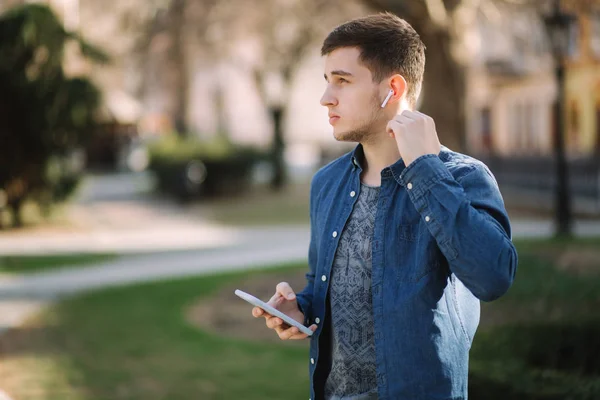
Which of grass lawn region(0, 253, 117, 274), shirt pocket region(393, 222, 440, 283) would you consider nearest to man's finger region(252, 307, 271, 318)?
shirt pocket region(393, 222, 440, 283)

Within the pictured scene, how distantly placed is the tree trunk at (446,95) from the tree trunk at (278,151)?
15.8 m

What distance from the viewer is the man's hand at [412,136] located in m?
2.40

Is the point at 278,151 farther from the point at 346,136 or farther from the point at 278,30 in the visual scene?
the point at 346,136

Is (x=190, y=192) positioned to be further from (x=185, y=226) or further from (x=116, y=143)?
(x=116, y=143)

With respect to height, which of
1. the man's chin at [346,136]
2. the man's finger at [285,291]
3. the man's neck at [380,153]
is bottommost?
the man's finger at [285,291]

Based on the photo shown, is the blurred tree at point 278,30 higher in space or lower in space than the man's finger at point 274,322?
higher

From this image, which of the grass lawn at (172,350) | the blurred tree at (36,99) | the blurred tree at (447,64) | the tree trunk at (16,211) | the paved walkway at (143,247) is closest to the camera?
the grass lawn at (172,350)

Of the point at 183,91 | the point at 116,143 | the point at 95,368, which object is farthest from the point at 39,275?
the point at 116,143

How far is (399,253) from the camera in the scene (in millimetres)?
2488

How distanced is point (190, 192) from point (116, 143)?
17.8 meters

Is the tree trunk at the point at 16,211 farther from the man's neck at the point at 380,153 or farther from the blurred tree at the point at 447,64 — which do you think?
the man's neck at the point at 380,153

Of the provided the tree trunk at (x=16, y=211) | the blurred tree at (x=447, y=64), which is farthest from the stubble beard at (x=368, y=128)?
the tree trunk at (x=16, y=211)

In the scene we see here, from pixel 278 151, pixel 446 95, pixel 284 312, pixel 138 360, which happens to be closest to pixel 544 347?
pixel 284 312

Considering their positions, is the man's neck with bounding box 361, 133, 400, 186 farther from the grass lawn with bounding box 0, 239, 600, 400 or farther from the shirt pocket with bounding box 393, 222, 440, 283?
the grass lawn with bounding box 0, 239, 600, 400
